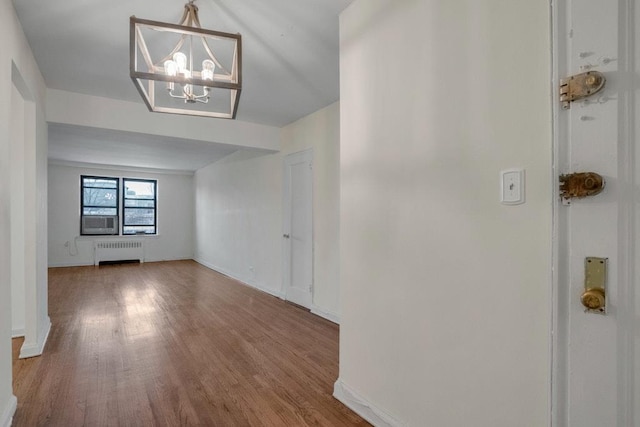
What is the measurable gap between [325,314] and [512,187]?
10.2ft

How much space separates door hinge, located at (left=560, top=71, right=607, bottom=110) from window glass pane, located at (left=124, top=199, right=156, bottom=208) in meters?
Result: 9.50

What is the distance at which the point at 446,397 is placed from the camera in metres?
1.51

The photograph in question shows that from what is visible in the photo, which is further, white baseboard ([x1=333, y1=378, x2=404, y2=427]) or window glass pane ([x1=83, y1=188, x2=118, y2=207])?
window glass pane ([x1=83, y1=188, x2=118, y2=207])

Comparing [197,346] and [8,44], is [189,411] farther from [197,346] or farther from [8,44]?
[8,44]

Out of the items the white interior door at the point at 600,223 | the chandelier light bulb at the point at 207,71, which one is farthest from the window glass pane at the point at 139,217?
the white interior door at the point at 600,223

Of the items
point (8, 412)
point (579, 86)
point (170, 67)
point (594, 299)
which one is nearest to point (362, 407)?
point (594, 299)

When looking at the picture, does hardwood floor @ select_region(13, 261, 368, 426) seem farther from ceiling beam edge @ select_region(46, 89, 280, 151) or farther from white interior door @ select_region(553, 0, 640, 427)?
ceiling beam edge @ select_region(46, 89, 280, 151)

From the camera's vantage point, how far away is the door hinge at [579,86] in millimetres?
982

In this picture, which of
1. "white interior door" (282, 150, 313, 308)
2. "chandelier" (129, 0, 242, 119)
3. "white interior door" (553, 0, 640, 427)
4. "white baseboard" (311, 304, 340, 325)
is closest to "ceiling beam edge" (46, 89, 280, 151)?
"white interior door" (282, 150, 313, 308)

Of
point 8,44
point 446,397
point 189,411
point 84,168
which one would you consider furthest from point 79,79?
point 84,168

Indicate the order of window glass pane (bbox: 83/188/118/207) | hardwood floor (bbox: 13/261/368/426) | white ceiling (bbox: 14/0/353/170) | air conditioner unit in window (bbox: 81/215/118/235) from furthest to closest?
window glass pane (bbox: 83/188/118/207), air conditioner unit in window (bbox: 81/215/118/235), white ceiling (bbox: 14/0/353/170), hardwood floor (bbox: 13/261/368/426)

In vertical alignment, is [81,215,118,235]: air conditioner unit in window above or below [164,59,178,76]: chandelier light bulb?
below

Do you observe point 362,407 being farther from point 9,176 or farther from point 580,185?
point 9,176

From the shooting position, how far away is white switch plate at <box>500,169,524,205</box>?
123cm
